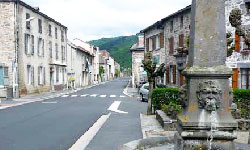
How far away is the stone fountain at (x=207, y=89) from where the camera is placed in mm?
4609

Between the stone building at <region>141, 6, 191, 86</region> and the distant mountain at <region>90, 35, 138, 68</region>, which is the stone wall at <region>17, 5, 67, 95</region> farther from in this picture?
the distant mountain at <region>90, 35, 138, 68</region>

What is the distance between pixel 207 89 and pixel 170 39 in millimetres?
25256

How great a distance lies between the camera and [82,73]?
5381 cm

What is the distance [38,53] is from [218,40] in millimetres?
29444

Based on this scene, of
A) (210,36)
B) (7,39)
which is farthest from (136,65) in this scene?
(210,36)

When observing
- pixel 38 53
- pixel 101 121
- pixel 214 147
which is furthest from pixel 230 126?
pixel 38 53

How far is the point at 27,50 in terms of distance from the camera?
29.2m

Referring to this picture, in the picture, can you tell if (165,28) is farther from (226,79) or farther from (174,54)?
(226,79)

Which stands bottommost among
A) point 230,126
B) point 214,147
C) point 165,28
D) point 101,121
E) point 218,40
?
point 101,121

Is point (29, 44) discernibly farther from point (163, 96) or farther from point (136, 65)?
point (136, 65)

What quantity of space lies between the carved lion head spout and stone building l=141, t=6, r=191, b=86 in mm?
19484

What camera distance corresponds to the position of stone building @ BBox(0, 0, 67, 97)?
26.3 metres

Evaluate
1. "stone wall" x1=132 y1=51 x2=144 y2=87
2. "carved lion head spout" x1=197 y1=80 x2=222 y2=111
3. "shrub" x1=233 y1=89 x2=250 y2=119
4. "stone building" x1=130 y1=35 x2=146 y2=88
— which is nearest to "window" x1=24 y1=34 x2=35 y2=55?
"stone building" x1=130 y1=35 x2=146 y2=88

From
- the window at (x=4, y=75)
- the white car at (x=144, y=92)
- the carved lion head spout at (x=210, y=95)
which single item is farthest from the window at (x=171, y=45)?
the carved lion head spout at (x=210, y=95)
